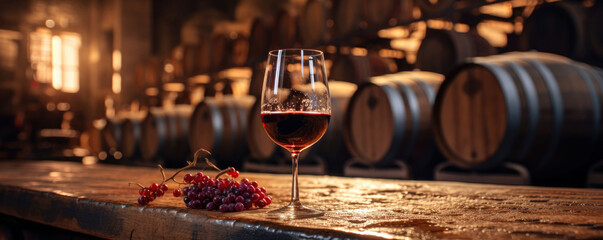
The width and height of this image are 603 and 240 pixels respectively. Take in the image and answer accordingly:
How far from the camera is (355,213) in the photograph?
2.47 ft

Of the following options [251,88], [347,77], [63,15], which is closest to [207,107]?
[251,88]

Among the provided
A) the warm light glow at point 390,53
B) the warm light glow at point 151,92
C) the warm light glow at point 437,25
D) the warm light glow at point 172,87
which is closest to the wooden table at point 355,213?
the warm light glow at point 437,25

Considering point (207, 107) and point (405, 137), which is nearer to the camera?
point (405, 137)

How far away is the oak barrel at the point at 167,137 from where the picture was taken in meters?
5.55

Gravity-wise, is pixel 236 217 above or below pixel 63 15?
below

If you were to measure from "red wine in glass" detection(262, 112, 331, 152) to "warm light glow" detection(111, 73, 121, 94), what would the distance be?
39.7 feet

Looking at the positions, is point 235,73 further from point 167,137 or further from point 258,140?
point 258,140

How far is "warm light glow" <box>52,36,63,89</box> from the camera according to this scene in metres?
14.3

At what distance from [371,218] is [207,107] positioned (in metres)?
4.09

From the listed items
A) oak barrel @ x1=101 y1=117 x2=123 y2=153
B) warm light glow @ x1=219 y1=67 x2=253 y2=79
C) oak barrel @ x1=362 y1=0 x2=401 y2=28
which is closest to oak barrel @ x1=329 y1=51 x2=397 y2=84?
oak barrel @ x1=362 y1=0 x2=401 y2=28

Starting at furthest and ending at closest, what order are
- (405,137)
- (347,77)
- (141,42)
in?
(141,42) → (347,77) → (405,137)

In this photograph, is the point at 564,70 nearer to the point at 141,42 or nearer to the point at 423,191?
the point at 423,191

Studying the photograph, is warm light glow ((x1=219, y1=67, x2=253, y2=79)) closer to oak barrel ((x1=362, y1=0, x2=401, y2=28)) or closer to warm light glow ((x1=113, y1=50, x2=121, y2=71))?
oak barrel ((x1=362, y1=0, x2=401, y2=28))

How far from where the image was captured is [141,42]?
40.9 ft
